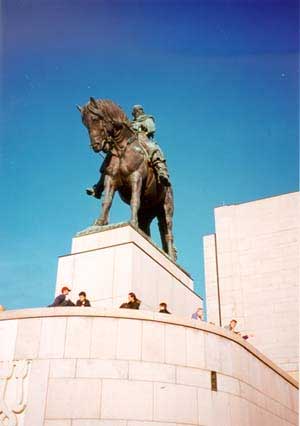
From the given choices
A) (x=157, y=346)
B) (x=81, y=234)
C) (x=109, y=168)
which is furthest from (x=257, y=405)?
(x=109, y=168)

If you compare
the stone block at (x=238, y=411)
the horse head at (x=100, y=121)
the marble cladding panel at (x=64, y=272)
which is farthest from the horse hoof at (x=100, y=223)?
the stone block at (x=238, y=411)

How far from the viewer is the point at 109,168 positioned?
49.6 ft

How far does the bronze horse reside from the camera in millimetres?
14328

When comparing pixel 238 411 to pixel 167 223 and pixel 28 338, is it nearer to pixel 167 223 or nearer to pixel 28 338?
pixel 28 338

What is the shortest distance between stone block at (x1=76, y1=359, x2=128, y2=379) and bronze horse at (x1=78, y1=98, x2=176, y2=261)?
16.7 ft

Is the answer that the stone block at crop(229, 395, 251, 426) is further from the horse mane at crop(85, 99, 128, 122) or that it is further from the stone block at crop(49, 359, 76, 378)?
the horse mane at crop(85, 99, 128, 122)

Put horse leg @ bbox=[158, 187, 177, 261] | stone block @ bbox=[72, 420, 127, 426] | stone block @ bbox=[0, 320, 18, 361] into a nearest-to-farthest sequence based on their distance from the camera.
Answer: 1. stone block @ bbox=[72, 420, 127, 426]
2. stone block @ bbox=[0, 320, 18, 361]
3. horse leg @ bbox=[158, 187, 177, 261]

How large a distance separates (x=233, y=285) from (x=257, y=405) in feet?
55.1

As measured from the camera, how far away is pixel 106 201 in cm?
1478

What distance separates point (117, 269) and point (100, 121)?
4264mm

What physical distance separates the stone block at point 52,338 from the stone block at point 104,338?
1.92 feet

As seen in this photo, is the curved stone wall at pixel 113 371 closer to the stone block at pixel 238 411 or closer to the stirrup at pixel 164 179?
the stone block at pixel 238 411

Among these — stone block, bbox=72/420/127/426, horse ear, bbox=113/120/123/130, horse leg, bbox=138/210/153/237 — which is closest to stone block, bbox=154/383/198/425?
stone block, bbox=72/420/127/426

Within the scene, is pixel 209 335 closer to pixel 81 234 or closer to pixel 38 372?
pixel 38 372
